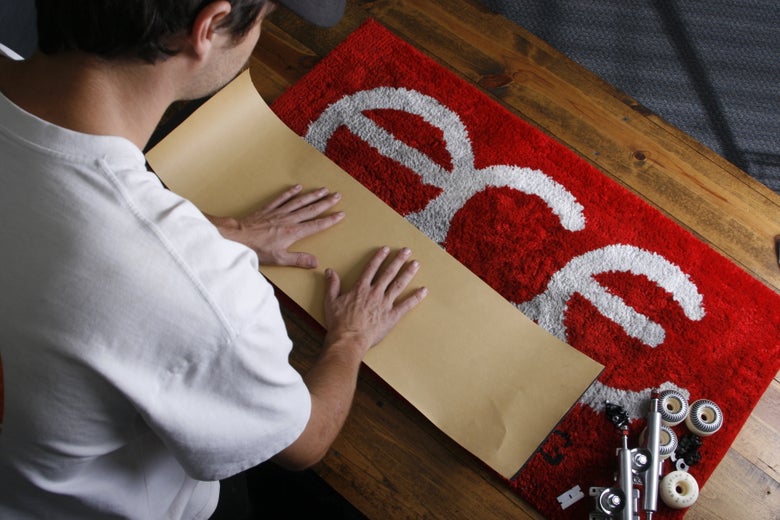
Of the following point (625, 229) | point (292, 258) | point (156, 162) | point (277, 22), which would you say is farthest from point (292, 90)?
point (625, 229)

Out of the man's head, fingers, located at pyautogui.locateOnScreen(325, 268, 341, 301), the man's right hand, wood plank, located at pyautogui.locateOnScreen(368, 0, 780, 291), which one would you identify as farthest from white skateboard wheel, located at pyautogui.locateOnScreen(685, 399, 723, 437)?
the man's head

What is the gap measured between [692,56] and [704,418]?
3.01 feet

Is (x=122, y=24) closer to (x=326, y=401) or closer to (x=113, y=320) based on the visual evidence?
(x=113, y=320)

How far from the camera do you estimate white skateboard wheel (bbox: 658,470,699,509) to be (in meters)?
1.07

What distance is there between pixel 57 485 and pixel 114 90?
388 millimetres

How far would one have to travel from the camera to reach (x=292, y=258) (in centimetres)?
119

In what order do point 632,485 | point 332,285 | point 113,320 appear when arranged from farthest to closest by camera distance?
1. point 332,285
2. point 632,485
3. point 113,320

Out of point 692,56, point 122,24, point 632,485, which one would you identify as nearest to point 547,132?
point 692,56

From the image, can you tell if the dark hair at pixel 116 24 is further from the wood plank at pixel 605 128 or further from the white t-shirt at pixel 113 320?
the wood plank at pixel 605 128

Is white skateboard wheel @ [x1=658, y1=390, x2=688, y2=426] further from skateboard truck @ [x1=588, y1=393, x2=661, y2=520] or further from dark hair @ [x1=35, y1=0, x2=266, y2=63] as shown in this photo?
dark hair @ [x1=35, y1=0, x2=266, y2=63]

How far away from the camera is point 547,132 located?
1.42m

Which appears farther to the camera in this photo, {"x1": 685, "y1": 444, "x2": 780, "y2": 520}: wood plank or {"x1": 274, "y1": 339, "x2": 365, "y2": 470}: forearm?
{"x1": 685, "y1": 444, "x2": 780, "y2": 520}: wood plank

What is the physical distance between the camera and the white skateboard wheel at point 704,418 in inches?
44.1

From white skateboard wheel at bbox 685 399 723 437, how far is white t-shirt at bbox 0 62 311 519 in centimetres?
79
